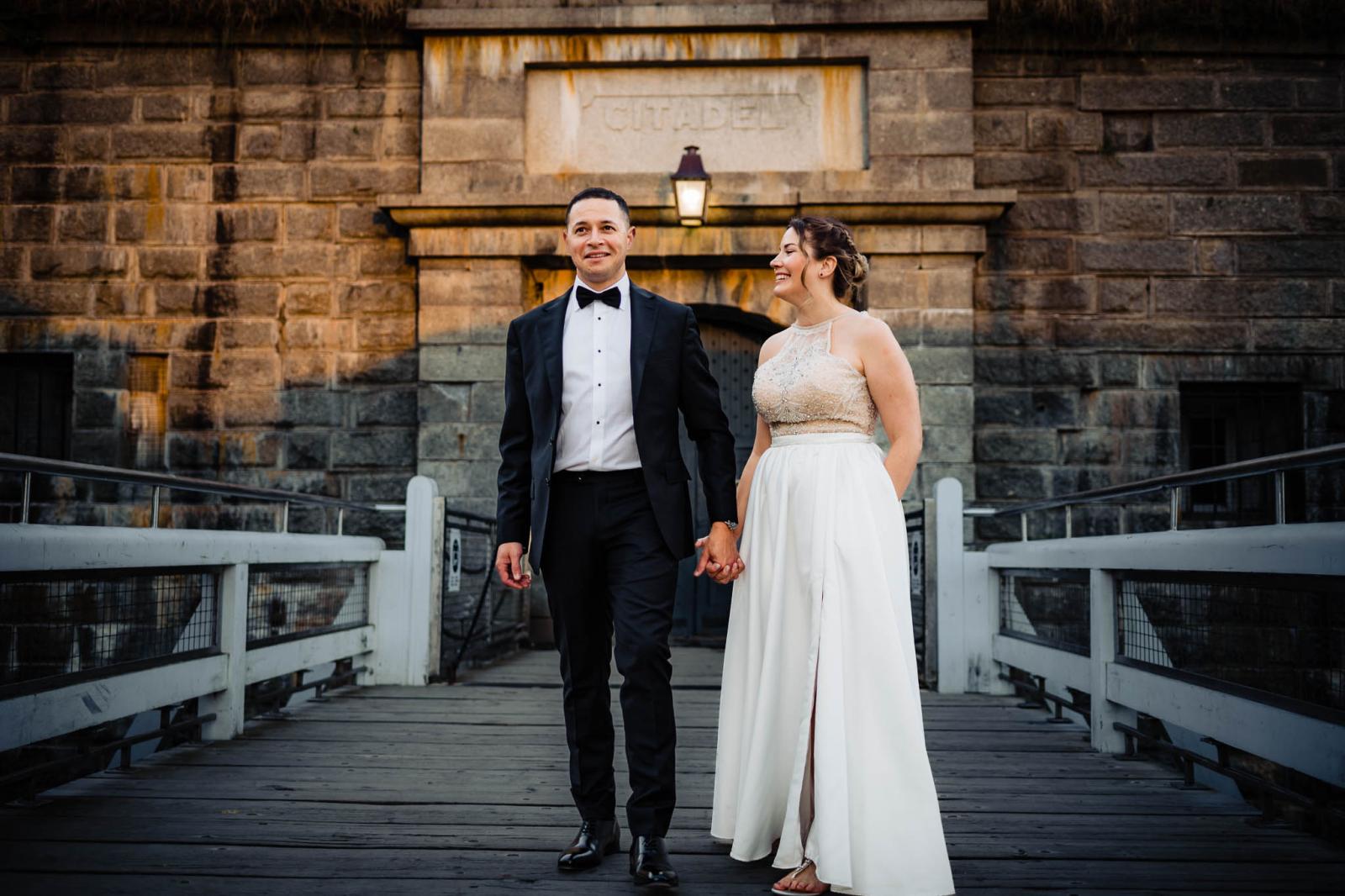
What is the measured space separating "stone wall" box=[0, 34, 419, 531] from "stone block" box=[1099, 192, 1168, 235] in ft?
17.4

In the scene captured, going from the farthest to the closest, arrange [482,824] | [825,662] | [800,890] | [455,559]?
[455,559]
[482,824]
[825,662]
[800,890]

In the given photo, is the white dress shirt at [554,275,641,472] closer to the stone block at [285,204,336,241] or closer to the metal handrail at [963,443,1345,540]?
the metal handrail at [963,443,1345,540]

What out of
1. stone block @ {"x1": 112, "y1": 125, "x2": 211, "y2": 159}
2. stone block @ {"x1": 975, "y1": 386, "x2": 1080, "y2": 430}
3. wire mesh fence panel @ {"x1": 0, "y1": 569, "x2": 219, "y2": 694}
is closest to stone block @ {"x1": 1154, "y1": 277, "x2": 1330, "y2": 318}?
stone block @ {"x1": 975, "y1": 386, "x2": 1080, "y2": 430}

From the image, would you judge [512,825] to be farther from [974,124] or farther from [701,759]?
[974,124]

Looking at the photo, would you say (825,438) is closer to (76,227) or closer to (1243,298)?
(1243,298)

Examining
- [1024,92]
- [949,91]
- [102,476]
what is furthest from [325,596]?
[1024,92]

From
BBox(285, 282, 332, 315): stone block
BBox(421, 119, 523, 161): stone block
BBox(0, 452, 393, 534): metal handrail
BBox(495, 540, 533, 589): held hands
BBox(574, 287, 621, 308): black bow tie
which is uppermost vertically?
BBox(421, 119, 523, 161): stone block

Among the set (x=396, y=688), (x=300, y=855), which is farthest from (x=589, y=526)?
(x=396, y=688)

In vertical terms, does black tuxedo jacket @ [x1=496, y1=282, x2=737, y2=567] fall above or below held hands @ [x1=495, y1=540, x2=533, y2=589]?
above

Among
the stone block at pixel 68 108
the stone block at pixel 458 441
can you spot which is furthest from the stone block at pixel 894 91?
the stone block at pixel 68 108

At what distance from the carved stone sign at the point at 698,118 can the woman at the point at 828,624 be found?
5.19 meters

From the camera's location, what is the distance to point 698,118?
8.08m

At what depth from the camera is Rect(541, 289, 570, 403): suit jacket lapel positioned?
2.97 meters

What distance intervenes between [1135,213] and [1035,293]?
0.98 m
